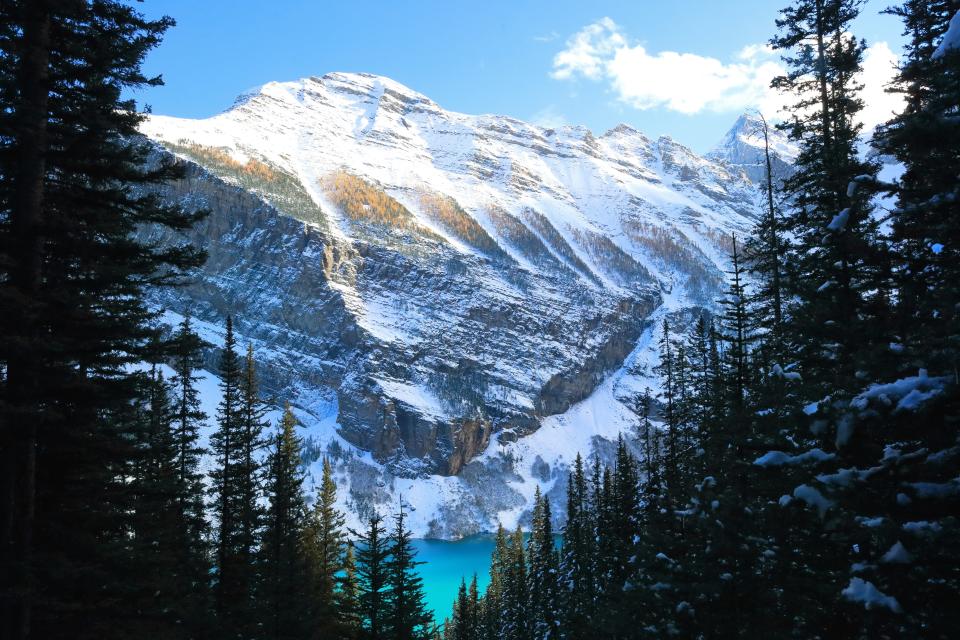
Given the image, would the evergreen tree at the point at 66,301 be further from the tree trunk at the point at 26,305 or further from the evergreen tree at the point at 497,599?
the evergreen tree at the point at 497,599

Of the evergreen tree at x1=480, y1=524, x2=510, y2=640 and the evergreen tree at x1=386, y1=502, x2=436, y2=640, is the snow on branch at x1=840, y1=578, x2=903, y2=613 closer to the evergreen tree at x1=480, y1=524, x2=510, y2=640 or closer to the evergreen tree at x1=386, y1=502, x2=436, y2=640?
the evergreen tree at x1=386, y1=502, x2=436, y2=640

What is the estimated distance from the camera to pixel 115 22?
1166cm

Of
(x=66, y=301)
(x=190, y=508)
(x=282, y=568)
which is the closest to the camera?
(x=66, y=301)

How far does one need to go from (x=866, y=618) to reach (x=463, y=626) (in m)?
55.7

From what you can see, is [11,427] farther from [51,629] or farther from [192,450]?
[192,450]

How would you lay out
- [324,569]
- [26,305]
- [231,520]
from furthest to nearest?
[324,569], [231,520], [26,305]

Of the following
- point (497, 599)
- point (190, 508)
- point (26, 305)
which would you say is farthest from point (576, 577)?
point (26, 305)

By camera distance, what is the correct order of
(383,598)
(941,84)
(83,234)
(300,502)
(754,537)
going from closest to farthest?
(941,84)
(83,234)
(754,537)
(383,598)
(300,502)

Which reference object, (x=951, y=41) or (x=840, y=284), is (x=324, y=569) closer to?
(x=840, y=284)

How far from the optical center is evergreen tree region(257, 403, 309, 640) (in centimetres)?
2480

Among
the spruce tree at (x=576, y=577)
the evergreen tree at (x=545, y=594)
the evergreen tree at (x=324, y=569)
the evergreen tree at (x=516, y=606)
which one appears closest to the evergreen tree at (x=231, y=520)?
the evergreen tree at (x=324, y=569)

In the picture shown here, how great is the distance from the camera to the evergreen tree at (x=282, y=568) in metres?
24.8

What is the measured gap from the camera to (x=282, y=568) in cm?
2578

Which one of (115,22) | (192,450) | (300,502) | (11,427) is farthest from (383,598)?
(115,22)
